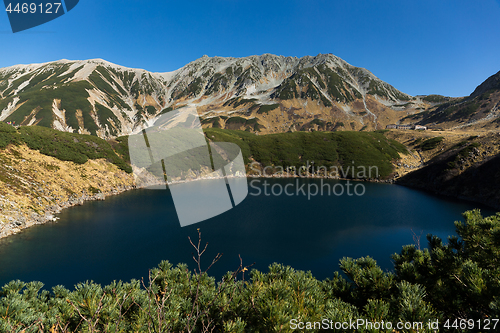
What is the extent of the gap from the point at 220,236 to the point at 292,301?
71.5 feet

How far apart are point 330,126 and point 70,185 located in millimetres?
147964

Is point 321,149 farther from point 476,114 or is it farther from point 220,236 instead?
point 476,114

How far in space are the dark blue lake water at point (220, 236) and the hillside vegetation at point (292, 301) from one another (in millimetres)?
12831

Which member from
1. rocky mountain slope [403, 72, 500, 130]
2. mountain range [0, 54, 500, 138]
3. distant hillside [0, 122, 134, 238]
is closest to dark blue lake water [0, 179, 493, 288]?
distant hillside [0, 122, 134, 238]

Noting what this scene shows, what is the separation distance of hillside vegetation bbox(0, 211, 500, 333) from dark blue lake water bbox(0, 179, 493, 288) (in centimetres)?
1283

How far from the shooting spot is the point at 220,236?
24.0m

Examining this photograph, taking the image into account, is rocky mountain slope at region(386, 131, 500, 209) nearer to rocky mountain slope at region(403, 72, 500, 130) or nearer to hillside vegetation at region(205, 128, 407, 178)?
hillside vegetation at region(205, 128, 407, 178)

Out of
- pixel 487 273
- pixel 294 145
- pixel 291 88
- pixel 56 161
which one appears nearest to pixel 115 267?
pixel 487 273

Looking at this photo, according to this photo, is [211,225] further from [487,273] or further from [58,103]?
[58,103]

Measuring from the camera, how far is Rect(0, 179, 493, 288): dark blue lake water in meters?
17.6

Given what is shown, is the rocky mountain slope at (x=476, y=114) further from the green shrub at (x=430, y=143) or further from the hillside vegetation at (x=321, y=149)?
the hillside vegetation at (x=321, y=149)

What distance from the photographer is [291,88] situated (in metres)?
195

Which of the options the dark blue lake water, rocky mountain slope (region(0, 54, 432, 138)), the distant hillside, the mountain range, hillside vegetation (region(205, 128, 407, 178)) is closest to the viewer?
the dark blue lake water

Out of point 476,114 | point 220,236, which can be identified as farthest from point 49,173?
point 476,114
